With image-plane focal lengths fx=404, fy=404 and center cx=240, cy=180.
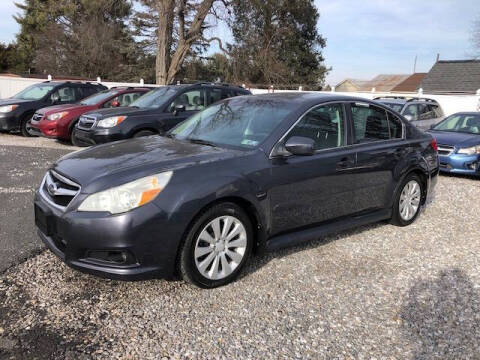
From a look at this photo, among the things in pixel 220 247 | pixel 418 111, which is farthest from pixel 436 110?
pixel 220 247

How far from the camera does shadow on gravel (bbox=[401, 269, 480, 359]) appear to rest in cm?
280

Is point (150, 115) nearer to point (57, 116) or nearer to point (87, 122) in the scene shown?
point (87, 122)

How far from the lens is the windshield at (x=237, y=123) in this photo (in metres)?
3.93

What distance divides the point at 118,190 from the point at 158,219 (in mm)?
374

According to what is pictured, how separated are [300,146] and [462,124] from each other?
8349 mm

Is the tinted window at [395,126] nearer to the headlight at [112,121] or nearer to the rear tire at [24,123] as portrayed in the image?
the headlight at [112,121]

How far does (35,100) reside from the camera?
468 inches

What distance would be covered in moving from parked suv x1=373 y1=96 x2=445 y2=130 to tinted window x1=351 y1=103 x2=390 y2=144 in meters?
6.78

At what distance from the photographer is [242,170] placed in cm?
346

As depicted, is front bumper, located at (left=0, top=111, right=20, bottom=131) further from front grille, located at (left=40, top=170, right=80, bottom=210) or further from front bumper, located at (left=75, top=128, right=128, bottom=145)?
front grille, located at (left=40, top=170, right=80, bottom=210)

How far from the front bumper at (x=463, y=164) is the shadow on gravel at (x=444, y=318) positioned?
18.0 ft

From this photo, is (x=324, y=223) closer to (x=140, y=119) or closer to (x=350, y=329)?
(x=350, y=329)

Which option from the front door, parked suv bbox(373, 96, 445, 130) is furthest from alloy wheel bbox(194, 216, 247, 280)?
parked suv bbox(373, 96, 445, 130)

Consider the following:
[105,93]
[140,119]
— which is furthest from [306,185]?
[105,93]
